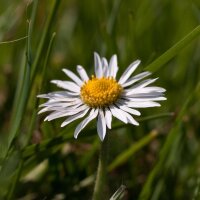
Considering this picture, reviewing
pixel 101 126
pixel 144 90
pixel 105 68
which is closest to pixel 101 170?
pixel 101 126

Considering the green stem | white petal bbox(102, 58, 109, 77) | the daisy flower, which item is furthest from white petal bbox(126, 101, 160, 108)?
white petal bbox(102, 58, 109, 77)

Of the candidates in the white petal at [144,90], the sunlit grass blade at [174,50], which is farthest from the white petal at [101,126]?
the sunlit grass blade at [174,50]

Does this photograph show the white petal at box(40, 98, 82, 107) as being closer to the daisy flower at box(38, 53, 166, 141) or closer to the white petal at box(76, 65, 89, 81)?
the daisy flower at box(38, 53, 166, 141)

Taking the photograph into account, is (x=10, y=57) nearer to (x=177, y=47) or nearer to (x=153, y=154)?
(x=153, y=154)

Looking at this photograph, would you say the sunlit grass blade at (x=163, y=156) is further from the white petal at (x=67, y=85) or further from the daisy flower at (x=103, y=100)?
the white petal at (x=67, y=85)

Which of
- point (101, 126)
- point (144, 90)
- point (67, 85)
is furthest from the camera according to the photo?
point (67, 85)

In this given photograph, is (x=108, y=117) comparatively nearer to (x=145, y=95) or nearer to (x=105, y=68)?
(x=145, y=95)

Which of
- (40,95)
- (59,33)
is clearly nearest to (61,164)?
(40,95)
